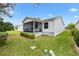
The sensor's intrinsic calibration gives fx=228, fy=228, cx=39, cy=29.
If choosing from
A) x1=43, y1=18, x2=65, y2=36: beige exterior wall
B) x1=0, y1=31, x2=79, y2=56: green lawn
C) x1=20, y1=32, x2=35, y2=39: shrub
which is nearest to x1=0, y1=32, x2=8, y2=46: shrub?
x1=0, y1=31, x2=79, y2=56: green lawn

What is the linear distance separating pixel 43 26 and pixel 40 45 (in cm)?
17

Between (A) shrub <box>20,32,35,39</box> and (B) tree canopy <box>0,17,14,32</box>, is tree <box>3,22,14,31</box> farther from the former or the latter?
(A) shrub <box>20,32,35,39</box>

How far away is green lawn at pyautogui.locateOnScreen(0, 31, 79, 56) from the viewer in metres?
2.00

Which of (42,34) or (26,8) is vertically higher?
(26,8)

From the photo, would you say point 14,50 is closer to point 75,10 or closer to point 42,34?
point 42,34

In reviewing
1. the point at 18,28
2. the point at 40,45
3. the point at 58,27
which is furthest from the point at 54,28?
the point at 18,28

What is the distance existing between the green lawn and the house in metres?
0.05

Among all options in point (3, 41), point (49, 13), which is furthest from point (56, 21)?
point (3, 41)

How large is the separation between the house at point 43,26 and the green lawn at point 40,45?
0.05 m

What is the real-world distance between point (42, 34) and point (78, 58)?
1.25 ft

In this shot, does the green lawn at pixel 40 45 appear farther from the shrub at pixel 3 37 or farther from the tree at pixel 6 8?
the tree at pixel 6 8

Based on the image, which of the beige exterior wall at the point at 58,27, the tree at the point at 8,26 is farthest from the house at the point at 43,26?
the tree at the point at 8,26

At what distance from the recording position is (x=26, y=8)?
2004 mm

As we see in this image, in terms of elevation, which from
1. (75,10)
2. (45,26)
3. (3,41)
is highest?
(75,10)
